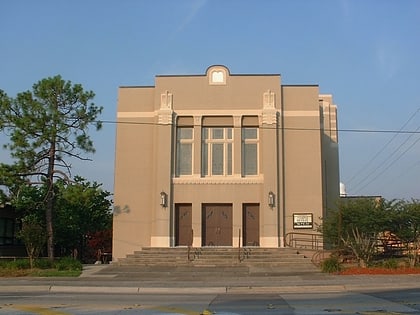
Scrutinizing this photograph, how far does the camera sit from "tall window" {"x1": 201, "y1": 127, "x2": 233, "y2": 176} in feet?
103

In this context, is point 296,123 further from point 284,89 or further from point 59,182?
point 59,182

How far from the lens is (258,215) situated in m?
31.2

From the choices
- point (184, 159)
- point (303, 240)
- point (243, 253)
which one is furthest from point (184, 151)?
point (303, 240)

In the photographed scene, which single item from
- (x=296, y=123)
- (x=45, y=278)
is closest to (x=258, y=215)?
(x=296, y=123)

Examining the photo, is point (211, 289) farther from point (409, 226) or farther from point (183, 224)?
point (183, 224)

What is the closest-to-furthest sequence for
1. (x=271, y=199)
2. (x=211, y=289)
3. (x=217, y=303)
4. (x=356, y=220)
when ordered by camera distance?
(x=217, y=303), (x=211, y=289), (x=356, y=220), (x=271, y=199)

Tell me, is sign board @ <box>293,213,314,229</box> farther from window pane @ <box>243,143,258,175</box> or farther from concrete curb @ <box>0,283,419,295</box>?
concrete curb @ <box>0,283,419,295</box>

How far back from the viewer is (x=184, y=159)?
104ft

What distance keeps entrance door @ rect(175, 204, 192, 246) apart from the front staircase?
151cm

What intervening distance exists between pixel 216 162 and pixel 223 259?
6326 mm

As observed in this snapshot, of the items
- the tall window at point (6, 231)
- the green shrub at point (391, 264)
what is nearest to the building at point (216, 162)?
the green shrub at point (391, 264)

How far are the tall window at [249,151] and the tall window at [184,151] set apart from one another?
2943 millimetres

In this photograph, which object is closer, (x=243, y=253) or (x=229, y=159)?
(x=243, y=253)

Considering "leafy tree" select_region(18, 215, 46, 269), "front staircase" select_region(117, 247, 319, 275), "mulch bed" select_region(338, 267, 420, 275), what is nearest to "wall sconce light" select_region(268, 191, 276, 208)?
"front staircase" select_region(117, 247, 319, 275)
